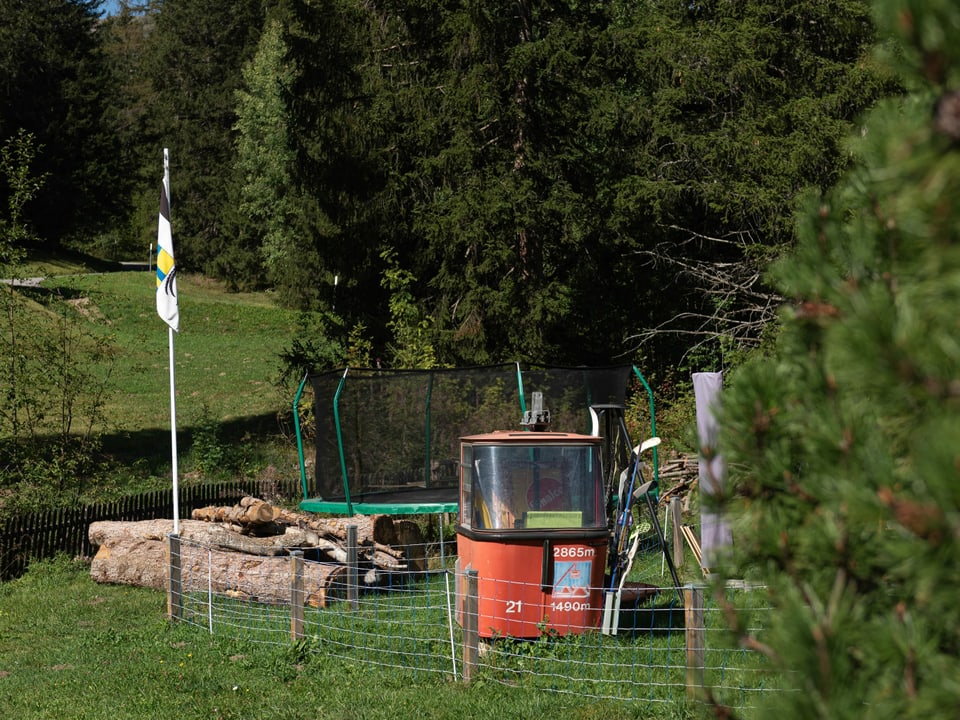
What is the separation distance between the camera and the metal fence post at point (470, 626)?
320 inches

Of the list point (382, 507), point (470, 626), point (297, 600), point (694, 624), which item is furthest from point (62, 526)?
point (694, 624)

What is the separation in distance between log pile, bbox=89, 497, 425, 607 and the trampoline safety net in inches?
24.9

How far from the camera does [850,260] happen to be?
2.57m

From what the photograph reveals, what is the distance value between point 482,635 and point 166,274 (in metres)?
6.52

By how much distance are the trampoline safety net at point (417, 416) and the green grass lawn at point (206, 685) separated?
348cm

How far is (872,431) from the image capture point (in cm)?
238

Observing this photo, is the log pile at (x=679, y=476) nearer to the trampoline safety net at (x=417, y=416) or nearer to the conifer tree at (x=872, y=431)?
the trampoline safety net at (x=417, y=416)

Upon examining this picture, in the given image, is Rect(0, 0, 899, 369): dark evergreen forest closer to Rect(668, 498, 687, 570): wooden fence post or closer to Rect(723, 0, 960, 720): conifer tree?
Rect(668, 498, 687, 570): wooden fence post

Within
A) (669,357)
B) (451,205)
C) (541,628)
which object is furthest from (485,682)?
(669,357)

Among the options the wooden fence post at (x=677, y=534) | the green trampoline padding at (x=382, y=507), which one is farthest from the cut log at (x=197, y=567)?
the wooden fence post at (x=677, y=534)

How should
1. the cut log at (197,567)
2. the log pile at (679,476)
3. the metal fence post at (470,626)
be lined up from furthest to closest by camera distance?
the log pile at (679,476), the cut log at (197,567), the metal fence post at (470,626)

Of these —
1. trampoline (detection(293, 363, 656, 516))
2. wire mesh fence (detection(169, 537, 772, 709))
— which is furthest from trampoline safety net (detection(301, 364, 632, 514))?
wire mesh fence (detection(169, 537, 772, 709))

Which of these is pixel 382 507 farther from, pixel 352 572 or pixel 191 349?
pixel 191 349

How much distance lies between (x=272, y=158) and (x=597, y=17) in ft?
99.2
